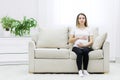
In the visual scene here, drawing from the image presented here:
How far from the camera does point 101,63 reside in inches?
181

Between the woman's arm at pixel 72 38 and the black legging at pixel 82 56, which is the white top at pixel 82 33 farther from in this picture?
the black legging at pixel 82 56

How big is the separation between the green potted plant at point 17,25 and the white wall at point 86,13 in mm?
590

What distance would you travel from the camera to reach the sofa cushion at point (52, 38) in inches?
198

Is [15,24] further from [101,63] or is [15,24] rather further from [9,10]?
[101,63]

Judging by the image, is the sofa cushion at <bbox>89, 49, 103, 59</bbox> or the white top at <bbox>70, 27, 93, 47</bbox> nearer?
the sofa cushion at <bbox>89, 49, 103, 59</bbox>

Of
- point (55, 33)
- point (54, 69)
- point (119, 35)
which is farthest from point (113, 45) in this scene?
point (54, 69)

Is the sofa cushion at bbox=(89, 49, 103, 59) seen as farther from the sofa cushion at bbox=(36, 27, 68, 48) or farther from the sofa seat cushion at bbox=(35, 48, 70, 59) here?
the sofa cushion at bbox=(36, 27, 68, 48)

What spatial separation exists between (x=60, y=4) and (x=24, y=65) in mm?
1752

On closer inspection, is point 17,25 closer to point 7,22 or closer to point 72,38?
point 7,22

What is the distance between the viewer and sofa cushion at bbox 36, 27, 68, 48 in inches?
198

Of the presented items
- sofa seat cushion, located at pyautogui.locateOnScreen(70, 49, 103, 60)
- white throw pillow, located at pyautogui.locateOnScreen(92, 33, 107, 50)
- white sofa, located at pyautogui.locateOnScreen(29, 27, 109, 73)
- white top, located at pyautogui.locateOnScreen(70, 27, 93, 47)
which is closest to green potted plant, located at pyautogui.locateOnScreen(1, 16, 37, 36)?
white sofa, located at pyautogui.locateOnScreen(29, 27, 109, 73)

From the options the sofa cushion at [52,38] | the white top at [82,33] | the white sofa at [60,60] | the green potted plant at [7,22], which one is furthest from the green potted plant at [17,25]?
the white top at [82,33]

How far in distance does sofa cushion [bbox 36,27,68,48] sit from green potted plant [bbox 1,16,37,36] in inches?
28.5

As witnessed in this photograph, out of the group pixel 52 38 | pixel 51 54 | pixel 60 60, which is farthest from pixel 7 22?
pixel 60 60
